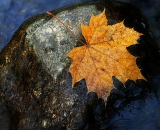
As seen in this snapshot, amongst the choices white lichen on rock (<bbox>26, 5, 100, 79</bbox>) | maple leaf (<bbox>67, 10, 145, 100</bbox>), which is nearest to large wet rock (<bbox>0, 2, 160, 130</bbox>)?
white lichen on rock (<bbox>26, 5, 100, 79</bbox>)

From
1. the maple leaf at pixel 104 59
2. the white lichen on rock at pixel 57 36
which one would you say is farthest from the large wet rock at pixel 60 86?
the maple leaf at pixel 104 59

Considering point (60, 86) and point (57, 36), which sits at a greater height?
point (57, 36)

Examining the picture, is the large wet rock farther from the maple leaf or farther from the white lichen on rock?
the maple leaf

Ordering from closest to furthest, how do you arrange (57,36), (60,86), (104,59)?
(104,59)
(60,86)
(57,36)

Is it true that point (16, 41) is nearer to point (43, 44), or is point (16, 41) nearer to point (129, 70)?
point (43, 44)

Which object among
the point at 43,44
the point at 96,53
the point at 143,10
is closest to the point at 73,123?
the point at 96,53
